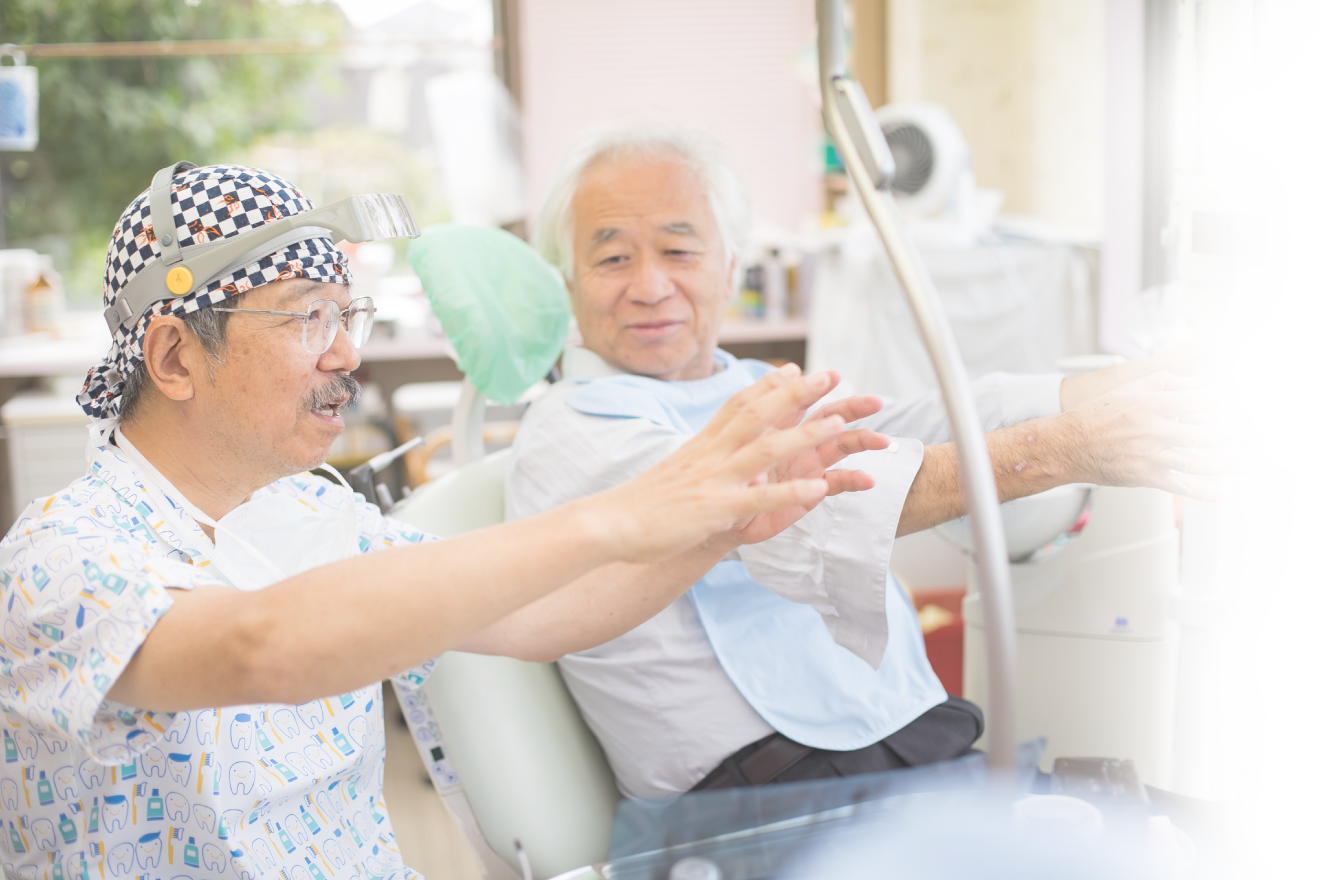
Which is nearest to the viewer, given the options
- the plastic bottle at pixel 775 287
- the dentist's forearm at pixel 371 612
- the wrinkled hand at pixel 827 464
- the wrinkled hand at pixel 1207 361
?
the dentist's forearm at pixel 371 612

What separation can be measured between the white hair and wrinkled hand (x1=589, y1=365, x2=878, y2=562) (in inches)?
32.9

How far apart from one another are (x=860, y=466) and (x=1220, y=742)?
779 millimetres

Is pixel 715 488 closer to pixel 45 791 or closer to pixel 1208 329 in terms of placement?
pixel 45 791

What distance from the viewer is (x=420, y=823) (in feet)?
8.49

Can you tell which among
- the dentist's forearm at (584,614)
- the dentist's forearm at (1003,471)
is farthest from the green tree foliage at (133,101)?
the dentist's forearm at (1003,471)

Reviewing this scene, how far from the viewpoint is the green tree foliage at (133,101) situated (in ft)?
14.3

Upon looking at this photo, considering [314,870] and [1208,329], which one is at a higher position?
[1208,329]

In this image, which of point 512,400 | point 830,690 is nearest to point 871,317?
point 512,400

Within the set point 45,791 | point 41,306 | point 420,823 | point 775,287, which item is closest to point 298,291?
point 45,791

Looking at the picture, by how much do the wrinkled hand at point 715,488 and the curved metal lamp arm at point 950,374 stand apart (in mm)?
155

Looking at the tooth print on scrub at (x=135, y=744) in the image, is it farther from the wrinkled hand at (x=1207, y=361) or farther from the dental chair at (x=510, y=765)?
the wrinkled hand at (x=1207, y=361)

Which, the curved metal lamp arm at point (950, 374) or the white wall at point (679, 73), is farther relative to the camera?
the white wall at point (679, 73)

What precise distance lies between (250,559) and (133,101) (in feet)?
13.1

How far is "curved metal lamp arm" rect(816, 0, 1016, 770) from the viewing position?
2.12 ft
